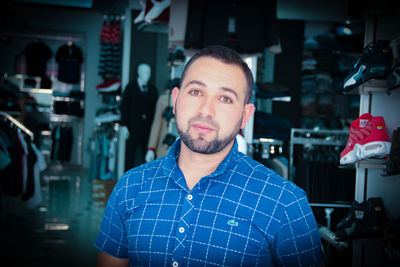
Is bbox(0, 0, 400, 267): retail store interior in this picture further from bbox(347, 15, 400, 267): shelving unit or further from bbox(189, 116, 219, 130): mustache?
bbox(189, 116, 219, 130): mustache

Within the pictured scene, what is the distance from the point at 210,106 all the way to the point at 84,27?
8.65 m

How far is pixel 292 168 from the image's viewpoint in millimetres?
3852

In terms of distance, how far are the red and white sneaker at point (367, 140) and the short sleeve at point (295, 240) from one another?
47.4 inches

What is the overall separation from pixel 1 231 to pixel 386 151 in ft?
13.7

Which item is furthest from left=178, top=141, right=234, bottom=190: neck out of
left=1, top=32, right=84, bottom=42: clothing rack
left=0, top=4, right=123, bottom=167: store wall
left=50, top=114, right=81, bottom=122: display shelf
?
left=1, top=32, right=84, bottom=42: clothing rack

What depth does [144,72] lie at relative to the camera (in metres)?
5.45

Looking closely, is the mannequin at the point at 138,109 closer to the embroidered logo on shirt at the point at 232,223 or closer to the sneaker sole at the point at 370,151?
the sneaker sole at the point at 370,151

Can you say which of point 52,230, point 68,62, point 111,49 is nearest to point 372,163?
point 52,230

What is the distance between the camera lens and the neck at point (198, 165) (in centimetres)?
138

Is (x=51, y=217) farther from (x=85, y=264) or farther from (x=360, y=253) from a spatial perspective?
(x=360, y=253)

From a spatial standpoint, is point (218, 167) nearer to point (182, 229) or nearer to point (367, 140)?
point (182, 229)

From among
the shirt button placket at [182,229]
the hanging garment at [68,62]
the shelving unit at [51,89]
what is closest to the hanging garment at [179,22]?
the shirt button placket at [182,229]

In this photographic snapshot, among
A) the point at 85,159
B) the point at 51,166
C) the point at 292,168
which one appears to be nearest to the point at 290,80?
the point at 292,168

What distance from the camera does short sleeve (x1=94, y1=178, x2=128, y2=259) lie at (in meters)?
1.38
